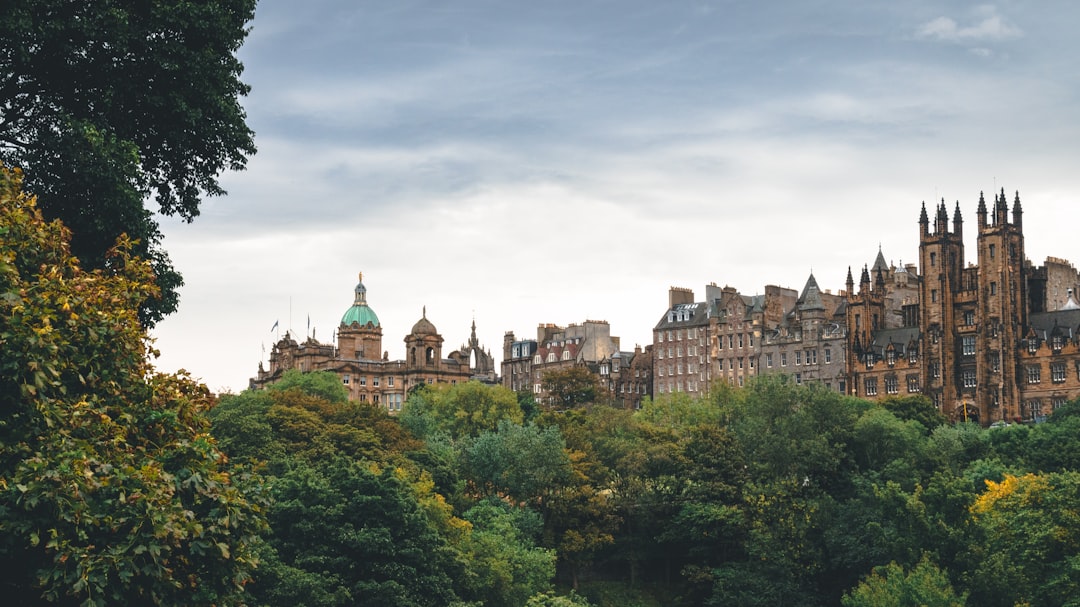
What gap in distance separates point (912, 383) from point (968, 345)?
268 inches

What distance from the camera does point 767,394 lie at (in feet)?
291

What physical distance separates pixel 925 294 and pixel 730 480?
6644 cm

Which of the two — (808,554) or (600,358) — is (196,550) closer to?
(808,554)

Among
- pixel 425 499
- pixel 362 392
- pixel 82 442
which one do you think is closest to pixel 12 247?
pixel 82 442

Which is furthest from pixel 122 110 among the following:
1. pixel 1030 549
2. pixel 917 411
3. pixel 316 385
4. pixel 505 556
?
pixel 316 385

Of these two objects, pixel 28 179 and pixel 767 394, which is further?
pixel 767 394

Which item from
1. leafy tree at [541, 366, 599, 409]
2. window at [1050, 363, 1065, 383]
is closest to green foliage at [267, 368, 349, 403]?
leafy tree at [541, 366, 599, 409]

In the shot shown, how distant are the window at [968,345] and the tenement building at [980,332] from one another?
0.32 ft

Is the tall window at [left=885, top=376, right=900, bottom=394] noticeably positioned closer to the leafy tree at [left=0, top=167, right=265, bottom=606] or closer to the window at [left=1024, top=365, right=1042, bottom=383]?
the window at [left=1024, top=365, right=1042, bottom=383]

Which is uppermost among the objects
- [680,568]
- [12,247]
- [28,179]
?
[28,179]

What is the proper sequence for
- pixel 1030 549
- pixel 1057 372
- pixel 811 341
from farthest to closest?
pixel 811 341 < pixel 1057 372 < pixel 1030 549

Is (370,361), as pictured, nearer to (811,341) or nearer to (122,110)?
(811,341)

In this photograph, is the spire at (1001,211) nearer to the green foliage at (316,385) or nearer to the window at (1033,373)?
the window at (1033,373)

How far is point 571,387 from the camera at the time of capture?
16462 cm
